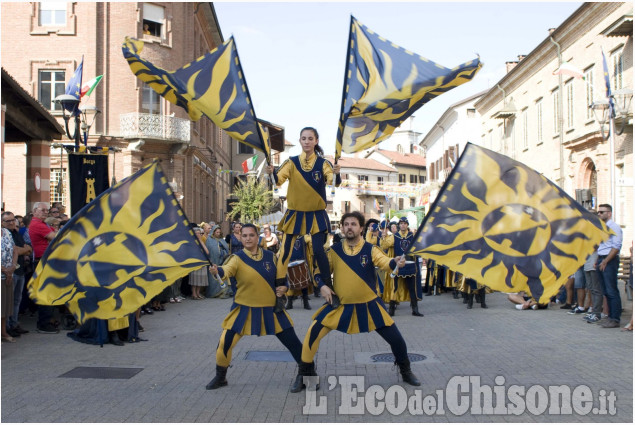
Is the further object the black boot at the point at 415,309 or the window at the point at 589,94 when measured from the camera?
the window at the point at 589,94

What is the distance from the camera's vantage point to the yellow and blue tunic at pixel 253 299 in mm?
6727

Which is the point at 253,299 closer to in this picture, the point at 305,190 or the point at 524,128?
the point at 305,190

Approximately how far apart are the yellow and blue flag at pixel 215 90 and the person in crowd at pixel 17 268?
4110 mm

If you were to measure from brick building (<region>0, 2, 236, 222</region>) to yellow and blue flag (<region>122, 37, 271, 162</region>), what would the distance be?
884 inches

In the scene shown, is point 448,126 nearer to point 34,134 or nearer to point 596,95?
point 596,95

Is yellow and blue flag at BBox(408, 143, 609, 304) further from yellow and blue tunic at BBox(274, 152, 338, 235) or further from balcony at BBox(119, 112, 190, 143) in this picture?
balcony at BBox(119, 112, 190, 143)

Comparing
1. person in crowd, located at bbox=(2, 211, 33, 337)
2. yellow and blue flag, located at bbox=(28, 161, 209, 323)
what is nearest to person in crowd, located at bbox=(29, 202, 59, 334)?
person in crowd, located at bbox=(2, 211, 33, 337)

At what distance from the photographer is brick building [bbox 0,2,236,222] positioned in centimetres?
2902

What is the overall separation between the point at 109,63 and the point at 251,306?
83.4 ft

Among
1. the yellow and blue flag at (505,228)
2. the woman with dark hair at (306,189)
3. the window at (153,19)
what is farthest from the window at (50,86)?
the yellow and blue flag at (505,228)

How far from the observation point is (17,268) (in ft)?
33.0

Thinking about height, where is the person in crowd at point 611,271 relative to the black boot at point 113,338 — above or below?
above

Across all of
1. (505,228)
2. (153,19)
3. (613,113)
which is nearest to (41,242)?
(505,228)

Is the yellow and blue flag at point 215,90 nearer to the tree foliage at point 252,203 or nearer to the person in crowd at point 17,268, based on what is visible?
the person in crowd at point 17,268
